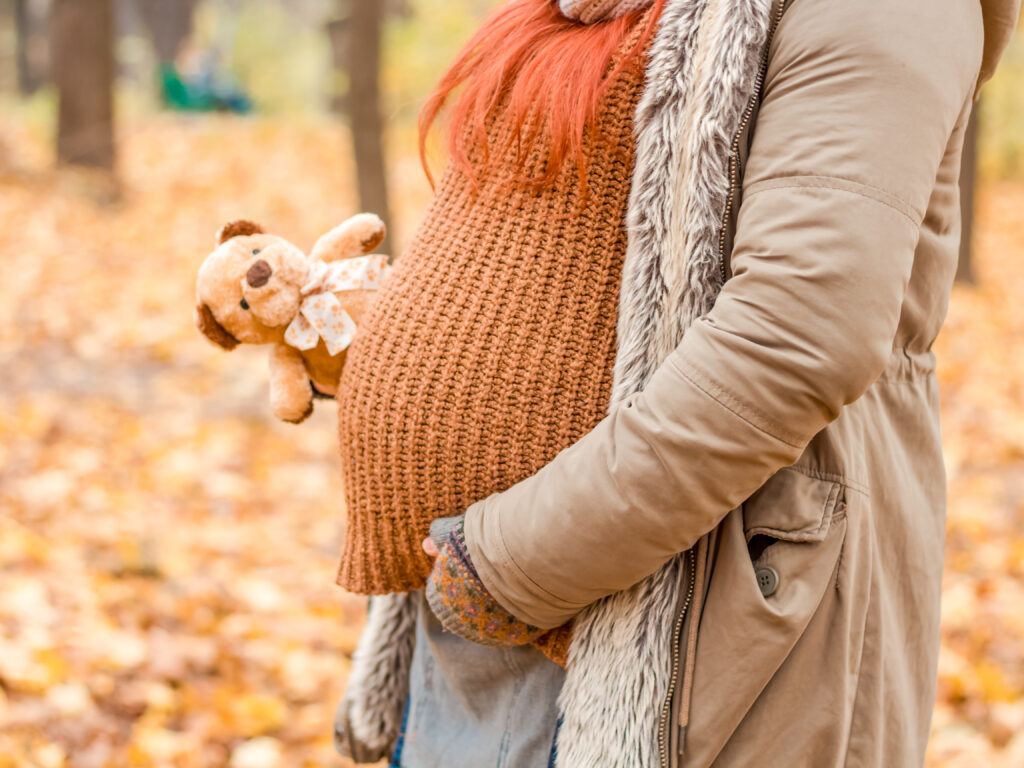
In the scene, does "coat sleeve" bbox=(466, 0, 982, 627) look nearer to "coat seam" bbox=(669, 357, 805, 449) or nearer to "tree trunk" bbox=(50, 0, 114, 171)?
"coat seam" bbox=(669, 357, 805, 449)

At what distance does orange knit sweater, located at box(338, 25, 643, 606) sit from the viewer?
3.93ft

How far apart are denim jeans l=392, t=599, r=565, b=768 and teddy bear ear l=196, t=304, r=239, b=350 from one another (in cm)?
58

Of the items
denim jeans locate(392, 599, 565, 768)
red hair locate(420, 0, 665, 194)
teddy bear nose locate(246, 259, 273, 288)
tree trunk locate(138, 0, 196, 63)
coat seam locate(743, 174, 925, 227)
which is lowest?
tree trunk locate(138, 0, 196, 63)

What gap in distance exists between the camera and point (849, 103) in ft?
3.20

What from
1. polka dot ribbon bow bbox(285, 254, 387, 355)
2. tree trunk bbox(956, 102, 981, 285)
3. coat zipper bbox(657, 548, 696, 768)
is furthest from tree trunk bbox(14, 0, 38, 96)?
coat zipper bbox(657, 548, 696, 768)

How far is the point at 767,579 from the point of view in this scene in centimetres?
110

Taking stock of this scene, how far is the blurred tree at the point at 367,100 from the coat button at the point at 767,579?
204 inches

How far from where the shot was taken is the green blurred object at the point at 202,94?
14594 mm

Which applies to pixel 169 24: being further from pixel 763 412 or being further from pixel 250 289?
pixel 763 412

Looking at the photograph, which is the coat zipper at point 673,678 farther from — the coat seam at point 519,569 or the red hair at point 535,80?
the red hair at point 535,80

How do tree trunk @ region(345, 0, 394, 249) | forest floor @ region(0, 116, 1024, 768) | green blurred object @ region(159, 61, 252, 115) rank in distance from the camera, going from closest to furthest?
1. forest floor @ region(0, 116, 1024, 768)
2. tree trunk @ region(345, 0, 394, 249)
3. green blurred object @ region(159, 61, 252, 115)

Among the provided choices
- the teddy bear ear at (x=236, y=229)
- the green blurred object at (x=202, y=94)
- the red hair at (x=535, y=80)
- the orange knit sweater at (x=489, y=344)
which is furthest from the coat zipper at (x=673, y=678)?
the green blurred object at (x=202, y=94)

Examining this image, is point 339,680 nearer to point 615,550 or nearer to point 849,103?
point 615,550

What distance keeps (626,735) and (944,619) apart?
2.59 meters
